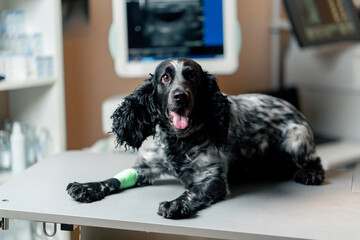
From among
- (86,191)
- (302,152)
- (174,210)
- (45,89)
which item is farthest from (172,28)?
(174,210)

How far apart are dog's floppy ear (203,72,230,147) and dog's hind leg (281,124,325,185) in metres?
0.25

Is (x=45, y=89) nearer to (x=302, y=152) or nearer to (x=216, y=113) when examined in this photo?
(x=216, y=113)

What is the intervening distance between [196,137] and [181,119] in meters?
0.10

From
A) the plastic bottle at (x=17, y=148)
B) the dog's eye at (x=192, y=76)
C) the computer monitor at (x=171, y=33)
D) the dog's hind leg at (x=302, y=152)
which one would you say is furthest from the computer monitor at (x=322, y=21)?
the plastic bottle at (x=17, y=148)

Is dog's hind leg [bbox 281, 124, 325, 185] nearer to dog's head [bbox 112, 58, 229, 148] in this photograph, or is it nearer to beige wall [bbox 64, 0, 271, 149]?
dog's head [bbox 112, 58, 229, 148]

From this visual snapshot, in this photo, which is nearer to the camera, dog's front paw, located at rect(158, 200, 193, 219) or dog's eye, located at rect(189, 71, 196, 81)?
dog's front paw, located at rect(158, 200, 193, 219)

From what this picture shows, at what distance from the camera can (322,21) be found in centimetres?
232

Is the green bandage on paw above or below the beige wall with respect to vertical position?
below

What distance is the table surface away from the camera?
1.02m

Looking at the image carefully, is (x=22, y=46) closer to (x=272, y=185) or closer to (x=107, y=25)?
(x=107, y=25)

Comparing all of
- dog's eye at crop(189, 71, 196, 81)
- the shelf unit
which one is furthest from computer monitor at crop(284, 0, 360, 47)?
dog's eye at crop(189, 71, 196, 81)

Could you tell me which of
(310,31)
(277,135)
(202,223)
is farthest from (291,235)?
(310,31)

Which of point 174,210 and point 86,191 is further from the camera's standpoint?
point 86,191

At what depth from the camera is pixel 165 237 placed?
143 centimetres
